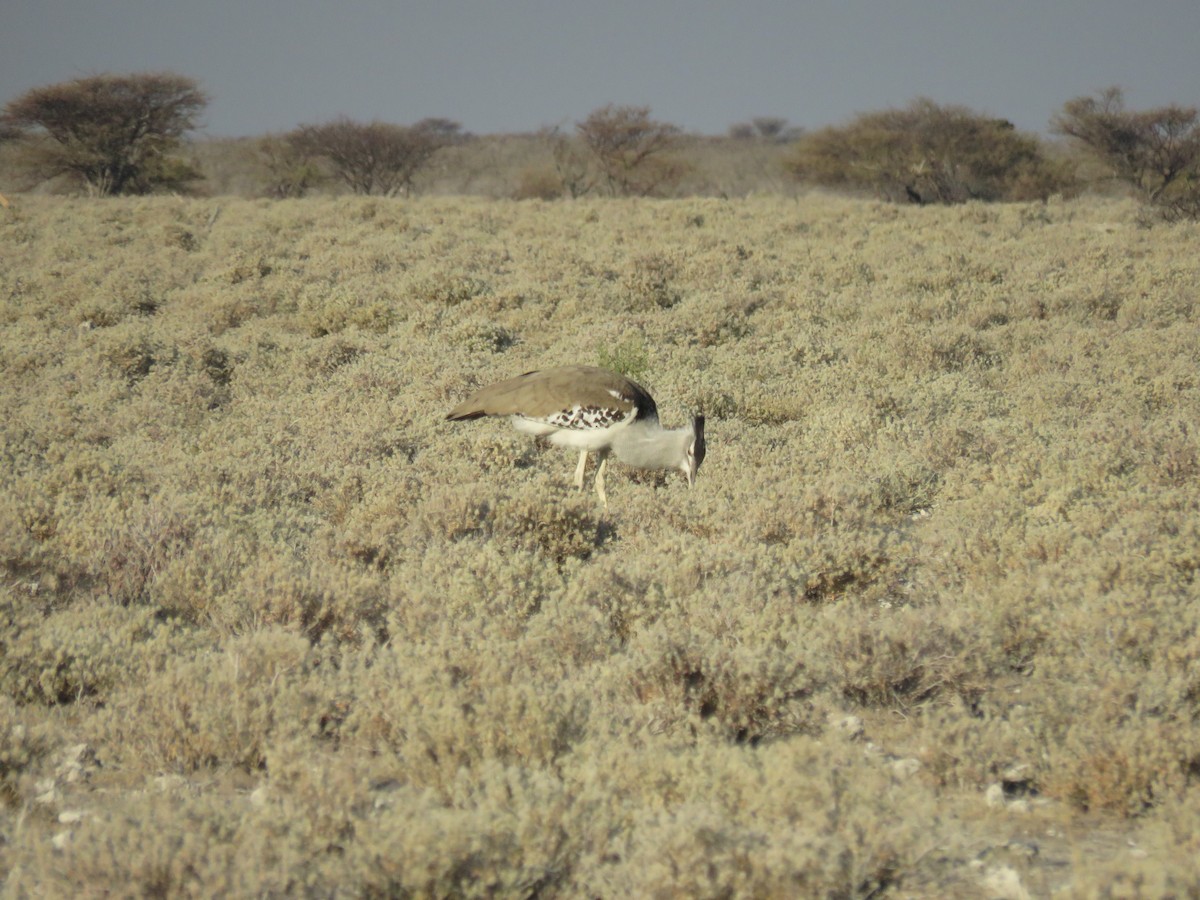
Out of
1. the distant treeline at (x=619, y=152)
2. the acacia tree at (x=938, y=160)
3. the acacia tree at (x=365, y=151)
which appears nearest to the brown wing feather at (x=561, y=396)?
the distant treeline at (x=619, y=152)

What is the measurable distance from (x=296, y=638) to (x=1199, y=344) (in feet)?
32.7

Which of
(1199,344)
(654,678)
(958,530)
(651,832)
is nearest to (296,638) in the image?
(654,678)

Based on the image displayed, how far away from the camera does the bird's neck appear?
21.1ft

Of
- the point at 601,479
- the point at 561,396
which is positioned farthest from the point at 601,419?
the point at 601,479

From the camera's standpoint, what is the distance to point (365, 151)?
1366 inches

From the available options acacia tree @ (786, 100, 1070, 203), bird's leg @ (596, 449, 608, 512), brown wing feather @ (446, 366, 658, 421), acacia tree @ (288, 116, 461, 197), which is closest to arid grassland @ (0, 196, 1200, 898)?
bird's leg @ (596, 449, 608, 512)

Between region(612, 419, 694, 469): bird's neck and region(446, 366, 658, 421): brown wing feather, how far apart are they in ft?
0.50

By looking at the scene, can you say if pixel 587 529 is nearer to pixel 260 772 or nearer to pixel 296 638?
pixel 296 638

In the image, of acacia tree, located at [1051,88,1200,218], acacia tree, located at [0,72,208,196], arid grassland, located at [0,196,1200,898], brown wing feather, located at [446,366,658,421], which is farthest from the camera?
acacia tree, located at [0,72,208,196]

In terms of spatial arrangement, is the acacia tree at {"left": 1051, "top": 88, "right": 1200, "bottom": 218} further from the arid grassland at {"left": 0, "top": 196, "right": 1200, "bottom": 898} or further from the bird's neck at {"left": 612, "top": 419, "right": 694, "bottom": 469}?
the bird's neck at {"left": 612, "top": 419, "right": 694, "bottom": 469}

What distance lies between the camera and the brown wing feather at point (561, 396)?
655 centimetres

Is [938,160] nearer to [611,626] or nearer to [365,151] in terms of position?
[365,151]

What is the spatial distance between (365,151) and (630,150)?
30.6ft

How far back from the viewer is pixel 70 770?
3.57 meters
